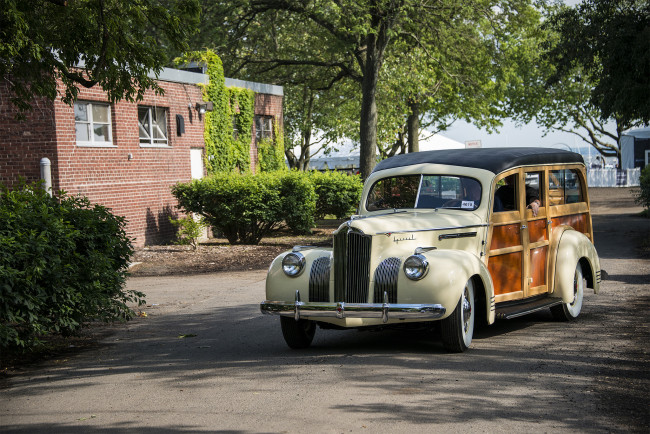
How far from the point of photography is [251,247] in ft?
67.1

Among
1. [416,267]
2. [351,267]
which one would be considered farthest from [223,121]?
[416,267]

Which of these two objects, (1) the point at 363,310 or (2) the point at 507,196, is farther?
(2) the point at 507,196

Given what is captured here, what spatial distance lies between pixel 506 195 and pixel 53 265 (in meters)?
4.92

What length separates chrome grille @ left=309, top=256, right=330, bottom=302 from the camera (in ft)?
26.0

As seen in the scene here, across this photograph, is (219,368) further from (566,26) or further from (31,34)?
(566,26)

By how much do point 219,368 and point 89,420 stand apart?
5.87 feet

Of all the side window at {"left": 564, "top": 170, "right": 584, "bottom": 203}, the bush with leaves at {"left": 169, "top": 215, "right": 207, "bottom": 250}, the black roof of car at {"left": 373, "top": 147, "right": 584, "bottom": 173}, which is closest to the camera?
the black roof of car at {"left": 373, "top": 147, "right": 584, "bottom": 173}

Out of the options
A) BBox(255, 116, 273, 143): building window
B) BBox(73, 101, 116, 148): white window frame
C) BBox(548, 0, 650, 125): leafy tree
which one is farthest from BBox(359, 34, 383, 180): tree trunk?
BBox(73, 101, 116, 148): white window frame

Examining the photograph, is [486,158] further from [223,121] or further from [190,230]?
[223,121]

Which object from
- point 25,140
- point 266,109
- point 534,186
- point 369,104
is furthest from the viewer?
point 266,109

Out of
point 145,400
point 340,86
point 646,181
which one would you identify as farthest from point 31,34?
point 340,86

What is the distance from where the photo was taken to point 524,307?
28.9ft

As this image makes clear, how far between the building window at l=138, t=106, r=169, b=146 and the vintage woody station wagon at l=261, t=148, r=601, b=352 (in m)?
13.4

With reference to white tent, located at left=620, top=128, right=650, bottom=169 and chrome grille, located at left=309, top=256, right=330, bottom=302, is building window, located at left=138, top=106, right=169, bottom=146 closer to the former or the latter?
chrome grille, located at left=309, top=256, right=330, bottom=302
